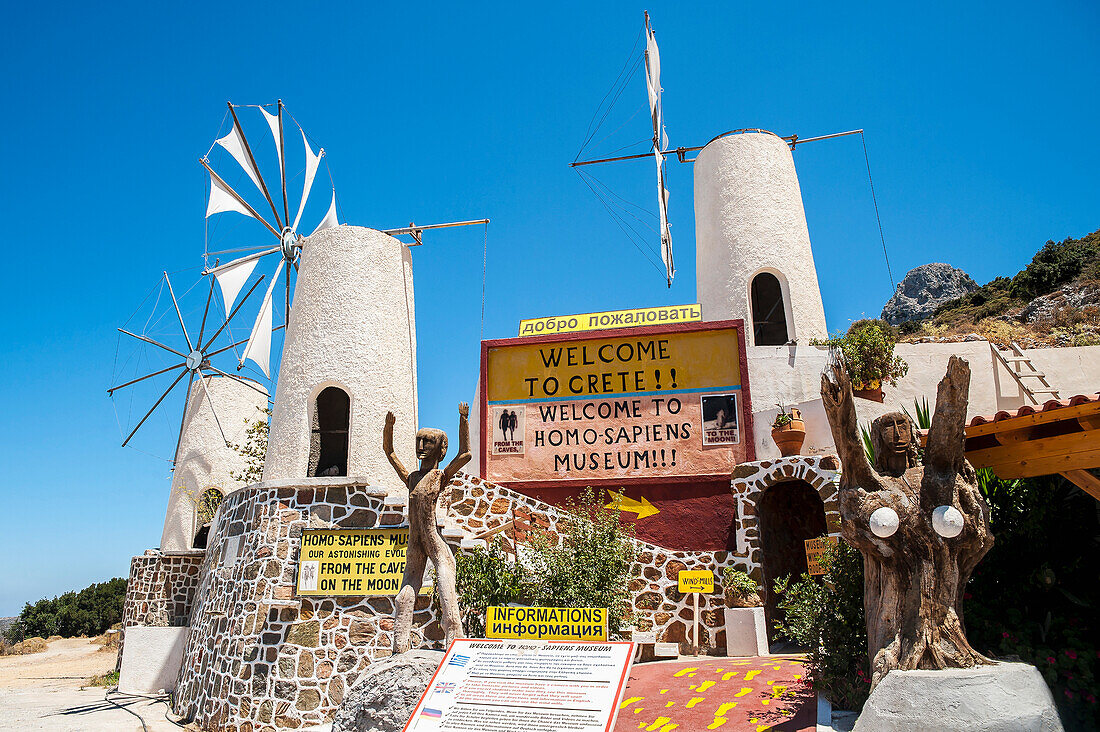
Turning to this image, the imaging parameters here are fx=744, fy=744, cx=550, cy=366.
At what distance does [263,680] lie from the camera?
1011 cm

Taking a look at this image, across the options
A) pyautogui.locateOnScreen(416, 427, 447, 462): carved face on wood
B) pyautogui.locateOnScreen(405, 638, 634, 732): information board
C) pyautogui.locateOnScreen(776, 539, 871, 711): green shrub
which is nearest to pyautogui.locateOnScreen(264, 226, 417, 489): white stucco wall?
pyautogui.locateOnScreen(416, 427, 447, 462): carved face on wood

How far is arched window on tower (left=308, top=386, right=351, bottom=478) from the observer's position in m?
14.7

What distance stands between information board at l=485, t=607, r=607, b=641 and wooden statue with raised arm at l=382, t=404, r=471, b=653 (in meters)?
0.80

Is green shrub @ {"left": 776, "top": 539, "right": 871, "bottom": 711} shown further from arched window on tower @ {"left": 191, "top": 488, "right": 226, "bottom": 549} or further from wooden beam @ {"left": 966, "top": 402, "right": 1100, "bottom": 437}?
arched window on tower @ {"left": 191, "top": 488, "right": 226, "bottom": 549}

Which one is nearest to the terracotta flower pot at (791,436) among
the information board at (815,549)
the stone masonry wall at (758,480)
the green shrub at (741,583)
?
the stone masonry wall at (758,480)

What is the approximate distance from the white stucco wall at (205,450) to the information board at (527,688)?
1546 cm

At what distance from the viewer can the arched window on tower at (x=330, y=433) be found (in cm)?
1473

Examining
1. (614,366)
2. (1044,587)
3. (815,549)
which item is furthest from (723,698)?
(614,366)

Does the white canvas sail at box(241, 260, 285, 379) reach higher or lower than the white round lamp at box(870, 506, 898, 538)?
higher

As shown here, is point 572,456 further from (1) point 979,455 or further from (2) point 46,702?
(2) point 46,702

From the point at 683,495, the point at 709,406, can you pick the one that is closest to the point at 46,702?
the point at 683,495

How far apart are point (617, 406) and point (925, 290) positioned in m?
42.4

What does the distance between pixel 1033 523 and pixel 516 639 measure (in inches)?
186

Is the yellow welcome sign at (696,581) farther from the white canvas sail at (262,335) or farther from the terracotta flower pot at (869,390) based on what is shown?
the white canvas sail at (262,335)
